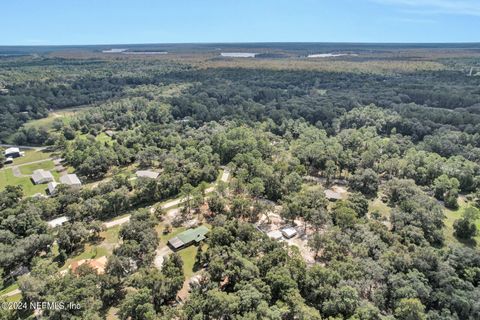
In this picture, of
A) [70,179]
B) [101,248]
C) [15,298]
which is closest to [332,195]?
[101,248]

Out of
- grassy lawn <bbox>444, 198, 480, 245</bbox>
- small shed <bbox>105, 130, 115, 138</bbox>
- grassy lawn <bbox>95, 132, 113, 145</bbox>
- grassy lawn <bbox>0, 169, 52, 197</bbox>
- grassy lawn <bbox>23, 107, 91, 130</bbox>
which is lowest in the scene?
grassy lawn <bbox>444, 198, 480, 245</bbox>

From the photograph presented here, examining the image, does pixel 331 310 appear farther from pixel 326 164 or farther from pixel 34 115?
pixel 34 115

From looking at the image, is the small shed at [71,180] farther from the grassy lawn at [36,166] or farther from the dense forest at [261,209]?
the grassy lawn at [36,166]

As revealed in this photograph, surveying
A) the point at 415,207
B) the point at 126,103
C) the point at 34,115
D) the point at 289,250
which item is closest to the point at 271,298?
the point at 289,250

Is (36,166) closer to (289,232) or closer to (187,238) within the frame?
(187,238)

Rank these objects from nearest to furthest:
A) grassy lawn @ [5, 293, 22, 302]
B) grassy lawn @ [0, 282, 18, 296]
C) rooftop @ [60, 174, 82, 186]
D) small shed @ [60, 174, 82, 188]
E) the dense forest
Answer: the dense forest → grassy lawn @ [5, 293, 22, 302] → grassy lawn @ [0, 282, 18, 296] → small shed @ [60, 174, 82, 188] → rooftop @ [60, 174, 82, 186]

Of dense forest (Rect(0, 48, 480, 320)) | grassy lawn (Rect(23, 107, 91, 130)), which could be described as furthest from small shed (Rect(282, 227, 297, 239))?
grassy lawn (Rect(23, 107, 91, 130))

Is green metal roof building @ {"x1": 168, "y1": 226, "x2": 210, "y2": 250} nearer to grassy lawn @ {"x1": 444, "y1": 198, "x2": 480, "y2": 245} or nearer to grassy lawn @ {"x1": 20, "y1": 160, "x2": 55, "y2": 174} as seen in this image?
grassy lawn @ {"x1": 444, "y1": 198, "x2": 480, "y2": 245}
